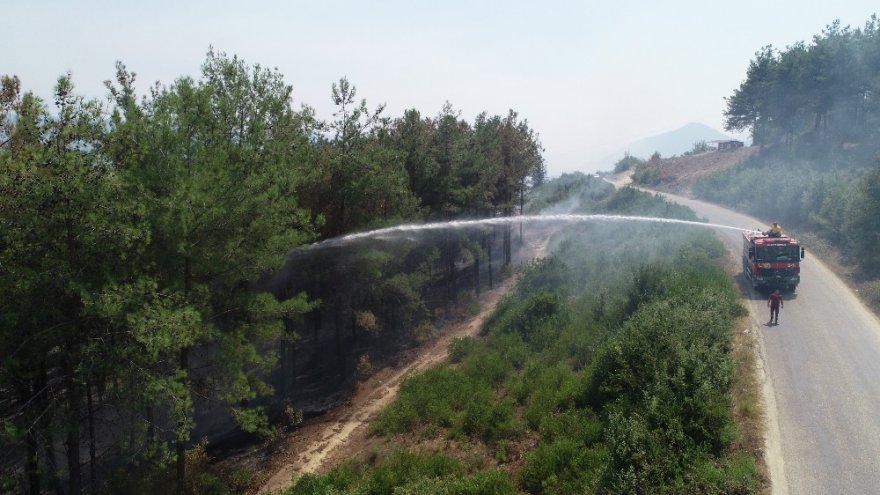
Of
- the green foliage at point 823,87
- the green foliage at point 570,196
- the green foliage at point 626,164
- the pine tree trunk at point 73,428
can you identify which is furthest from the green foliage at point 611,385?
the green foliage at point 626,164

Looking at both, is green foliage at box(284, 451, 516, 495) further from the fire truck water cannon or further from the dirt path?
the fire truck water cannon

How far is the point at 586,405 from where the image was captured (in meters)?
18.2

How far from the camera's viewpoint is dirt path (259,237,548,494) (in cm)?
2066

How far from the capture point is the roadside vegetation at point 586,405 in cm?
1298

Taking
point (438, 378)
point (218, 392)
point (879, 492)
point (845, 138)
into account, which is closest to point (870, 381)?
point (879, 492)

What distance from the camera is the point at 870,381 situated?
A: 17.5 metres

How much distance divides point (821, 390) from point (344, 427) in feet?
58.4

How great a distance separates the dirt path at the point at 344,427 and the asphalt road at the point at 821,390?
14.4 meters

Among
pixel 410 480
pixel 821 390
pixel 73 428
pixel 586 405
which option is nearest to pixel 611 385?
pixel 586 405

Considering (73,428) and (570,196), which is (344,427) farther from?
(570,196)

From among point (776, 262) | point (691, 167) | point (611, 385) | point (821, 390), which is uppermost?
point (691, 167)

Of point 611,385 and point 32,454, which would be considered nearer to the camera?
point 32,454

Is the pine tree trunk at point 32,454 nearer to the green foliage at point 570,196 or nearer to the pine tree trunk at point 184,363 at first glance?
the pine tree trunk at point 184,363

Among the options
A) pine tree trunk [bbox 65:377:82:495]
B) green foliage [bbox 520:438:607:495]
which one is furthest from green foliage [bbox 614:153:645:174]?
pine tree trunk [bbox 65:377:82:495]
